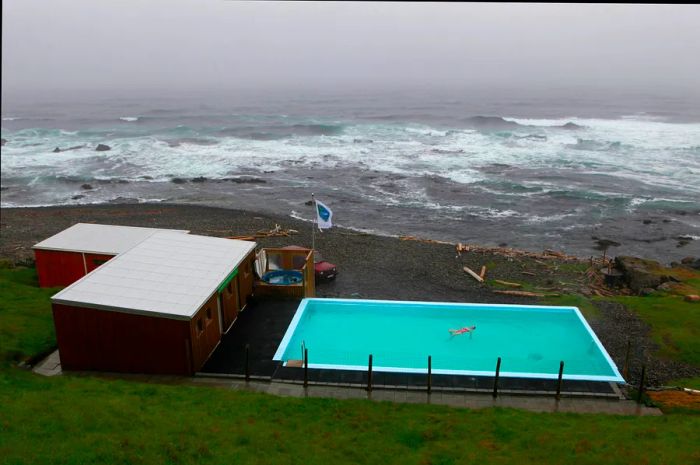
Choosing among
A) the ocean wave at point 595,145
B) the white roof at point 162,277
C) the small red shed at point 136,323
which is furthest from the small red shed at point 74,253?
the ocean wave at point 595,145

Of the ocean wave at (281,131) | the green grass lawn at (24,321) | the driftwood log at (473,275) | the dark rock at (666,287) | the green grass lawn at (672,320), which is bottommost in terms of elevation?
the driftwood log at (473,275)

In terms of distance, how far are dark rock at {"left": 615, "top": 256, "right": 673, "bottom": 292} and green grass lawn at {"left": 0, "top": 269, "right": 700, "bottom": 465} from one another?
13.2 metres

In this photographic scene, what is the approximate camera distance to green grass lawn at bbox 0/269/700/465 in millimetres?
9039

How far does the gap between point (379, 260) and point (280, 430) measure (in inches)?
679

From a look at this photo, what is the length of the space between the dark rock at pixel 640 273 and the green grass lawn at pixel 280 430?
521 inches

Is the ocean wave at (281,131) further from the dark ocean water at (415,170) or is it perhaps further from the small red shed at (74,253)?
the small red shed at (74,253)

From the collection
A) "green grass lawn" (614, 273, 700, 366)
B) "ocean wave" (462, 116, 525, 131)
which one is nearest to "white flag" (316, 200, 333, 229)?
"green grass lawn" (614, 273, 700, 366)

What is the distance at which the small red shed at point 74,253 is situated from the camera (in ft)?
63.6

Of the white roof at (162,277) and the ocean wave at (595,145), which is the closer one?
the white roof at (162,277)

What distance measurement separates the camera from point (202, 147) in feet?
220

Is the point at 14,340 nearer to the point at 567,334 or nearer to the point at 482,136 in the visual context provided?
the point at 567,334

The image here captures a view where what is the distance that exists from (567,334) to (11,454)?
51.7ft

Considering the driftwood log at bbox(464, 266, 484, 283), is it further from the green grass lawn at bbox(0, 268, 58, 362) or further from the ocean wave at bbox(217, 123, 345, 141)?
the ocean wave at bbox(217, 123, 345, 141)

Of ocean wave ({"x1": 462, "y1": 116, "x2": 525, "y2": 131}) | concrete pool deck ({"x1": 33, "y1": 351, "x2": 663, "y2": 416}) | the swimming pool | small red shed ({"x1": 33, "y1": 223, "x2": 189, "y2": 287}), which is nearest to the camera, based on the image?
concrete pool deck ({"x1": 33, "y1": 351, "x2": 663, "y2": 416})
